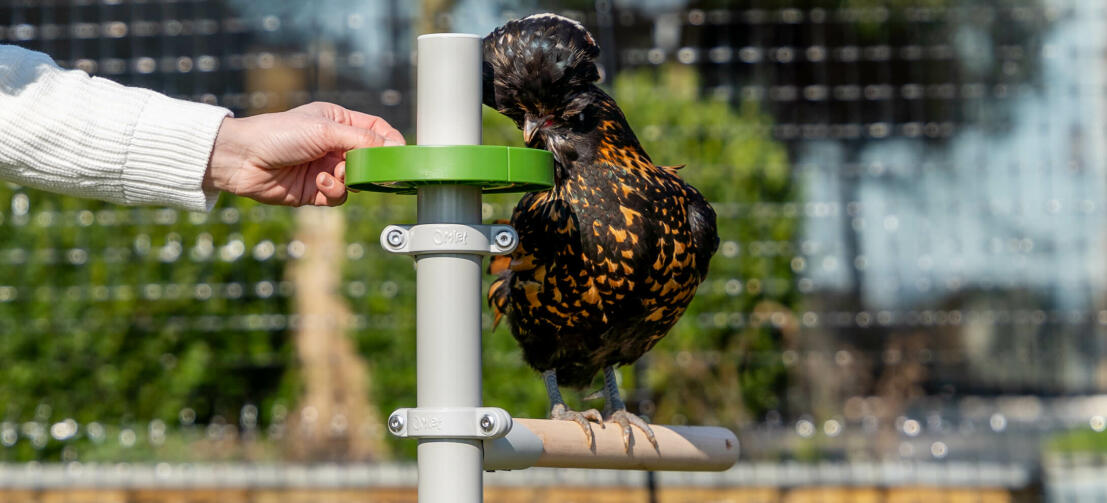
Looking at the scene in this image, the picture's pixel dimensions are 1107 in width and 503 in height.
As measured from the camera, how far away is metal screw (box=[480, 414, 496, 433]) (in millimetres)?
1516

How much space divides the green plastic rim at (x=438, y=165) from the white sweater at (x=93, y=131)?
328 millimetres

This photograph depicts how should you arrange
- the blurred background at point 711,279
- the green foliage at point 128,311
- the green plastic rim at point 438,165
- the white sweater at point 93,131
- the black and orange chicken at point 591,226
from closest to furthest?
the green plastic rim at point 438,165 < the white sweater at point 93,131 < the black and orange chicken at point 591,226 < the blurred background at point 711,279 < the green foliage at point 128,311

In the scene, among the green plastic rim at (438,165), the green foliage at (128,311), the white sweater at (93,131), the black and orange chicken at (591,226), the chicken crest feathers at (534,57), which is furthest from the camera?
the green foliage at (128,311)

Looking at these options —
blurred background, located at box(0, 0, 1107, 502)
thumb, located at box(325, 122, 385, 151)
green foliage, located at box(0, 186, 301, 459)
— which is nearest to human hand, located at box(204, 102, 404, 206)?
thumb, located at box(325, 122, 385, 151)

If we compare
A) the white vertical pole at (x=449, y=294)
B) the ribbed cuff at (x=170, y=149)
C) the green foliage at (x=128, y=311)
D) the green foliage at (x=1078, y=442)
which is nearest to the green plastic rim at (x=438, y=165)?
the white vertical pole at (x=449, y=294)

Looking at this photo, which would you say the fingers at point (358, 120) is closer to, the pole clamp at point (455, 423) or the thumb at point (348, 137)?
the thumb at point (348, 137)

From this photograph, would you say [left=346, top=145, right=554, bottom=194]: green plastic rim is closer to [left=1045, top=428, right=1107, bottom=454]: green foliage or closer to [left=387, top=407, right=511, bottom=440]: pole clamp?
[left=387, top=407, right=511, bottom=440]: pole clamp

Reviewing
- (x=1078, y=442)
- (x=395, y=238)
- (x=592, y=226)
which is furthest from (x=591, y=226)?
(x=1078, y=442)

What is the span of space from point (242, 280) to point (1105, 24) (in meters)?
3.19

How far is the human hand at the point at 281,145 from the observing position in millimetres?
1761

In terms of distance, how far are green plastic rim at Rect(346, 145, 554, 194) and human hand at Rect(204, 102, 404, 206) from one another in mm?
244

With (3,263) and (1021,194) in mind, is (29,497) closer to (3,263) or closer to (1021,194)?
(3,263)

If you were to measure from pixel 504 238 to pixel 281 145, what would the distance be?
424 mm

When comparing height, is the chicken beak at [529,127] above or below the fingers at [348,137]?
above
